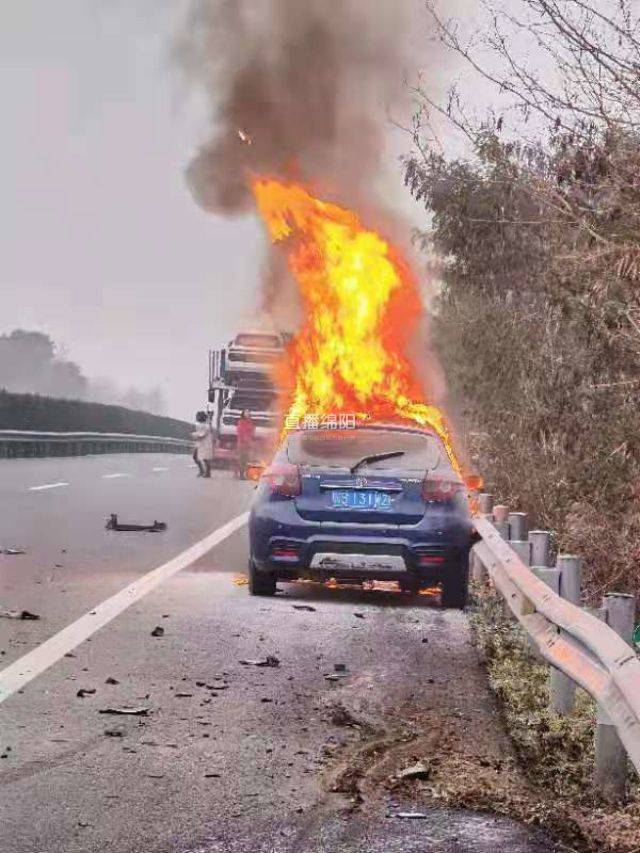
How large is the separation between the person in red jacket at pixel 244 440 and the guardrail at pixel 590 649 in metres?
26.1

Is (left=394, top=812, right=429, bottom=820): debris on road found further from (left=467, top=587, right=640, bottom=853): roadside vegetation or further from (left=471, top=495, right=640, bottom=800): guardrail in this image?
(left=471, top=495, right=640, bottom=800): guardrail

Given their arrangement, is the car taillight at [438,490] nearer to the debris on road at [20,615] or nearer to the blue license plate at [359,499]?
the blue license plate at [359,499]

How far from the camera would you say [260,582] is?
40.0 feet

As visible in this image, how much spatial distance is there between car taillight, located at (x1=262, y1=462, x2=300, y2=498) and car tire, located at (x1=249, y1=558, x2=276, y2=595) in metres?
0.66

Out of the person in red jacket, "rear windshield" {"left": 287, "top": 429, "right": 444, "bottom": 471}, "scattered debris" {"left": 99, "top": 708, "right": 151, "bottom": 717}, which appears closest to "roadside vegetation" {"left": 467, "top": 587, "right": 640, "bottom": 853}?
"scattered debris" {"left": 99, "top": 708, "right": 151, "bottom": 717}

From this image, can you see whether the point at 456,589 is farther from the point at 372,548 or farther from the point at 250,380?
the point at 250,380

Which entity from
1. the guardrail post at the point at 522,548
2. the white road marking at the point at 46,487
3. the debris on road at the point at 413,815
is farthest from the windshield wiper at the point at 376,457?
the white road marking at the point at 46,487

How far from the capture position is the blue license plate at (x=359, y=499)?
11703 millimetres

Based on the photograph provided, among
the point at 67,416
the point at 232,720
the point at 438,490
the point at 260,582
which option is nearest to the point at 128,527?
the point at 260,582

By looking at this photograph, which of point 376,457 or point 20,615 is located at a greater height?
point 376,457

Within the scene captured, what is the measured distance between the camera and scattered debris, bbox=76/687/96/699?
764 cm

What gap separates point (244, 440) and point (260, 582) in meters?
23.6

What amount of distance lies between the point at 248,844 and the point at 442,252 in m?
20.2

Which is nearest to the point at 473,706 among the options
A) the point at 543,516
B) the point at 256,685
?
the point at 256,685
